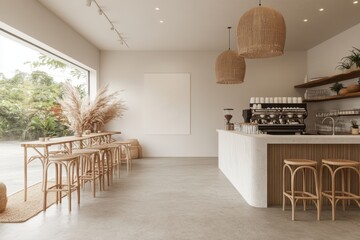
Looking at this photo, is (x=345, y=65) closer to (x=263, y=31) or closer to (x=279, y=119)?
(x=279, y=119)

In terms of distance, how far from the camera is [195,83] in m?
9.46

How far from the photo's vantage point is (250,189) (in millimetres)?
4250

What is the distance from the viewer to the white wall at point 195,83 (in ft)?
31.0

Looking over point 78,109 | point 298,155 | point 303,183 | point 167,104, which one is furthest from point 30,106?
point 303,183

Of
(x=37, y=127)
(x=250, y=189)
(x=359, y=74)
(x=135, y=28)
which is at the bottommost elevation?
(x=250, y=189)

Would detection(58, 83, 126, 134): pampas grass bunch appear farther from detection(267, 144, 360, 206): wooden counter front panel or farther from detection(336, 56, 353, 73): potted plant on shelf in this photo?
detection(336, 56, 353, 73): potted plant on shelf

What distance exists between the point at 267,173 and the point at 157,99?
19.1 ft

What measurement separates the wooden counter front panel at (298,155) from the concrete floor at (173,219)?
1.03 feet

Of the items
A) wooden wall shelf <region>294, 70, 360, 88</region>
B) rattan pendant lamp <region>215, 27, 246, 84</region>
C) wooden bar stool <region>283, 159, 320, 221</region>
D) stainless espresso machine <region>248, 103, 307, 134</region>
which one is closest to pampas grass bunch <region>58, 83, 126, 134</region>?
rattan pendant lamp <region>215, 27, 246, 84</region>

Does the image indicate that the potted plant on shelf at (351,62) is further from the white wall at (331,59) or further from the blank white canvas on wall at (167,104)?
the blank white canvas on wall at (167,104)

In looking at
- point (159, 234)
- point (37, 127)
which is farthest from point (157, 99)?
point (159, 234)

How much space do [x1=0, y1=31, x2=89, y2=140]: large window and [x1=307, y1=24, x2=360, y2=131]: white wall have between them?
698cm

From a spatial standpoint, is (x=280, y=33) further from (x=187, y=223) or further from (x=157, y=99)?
(x=157, y=99)

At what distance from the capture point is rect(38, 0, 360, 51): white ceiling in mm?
5715
